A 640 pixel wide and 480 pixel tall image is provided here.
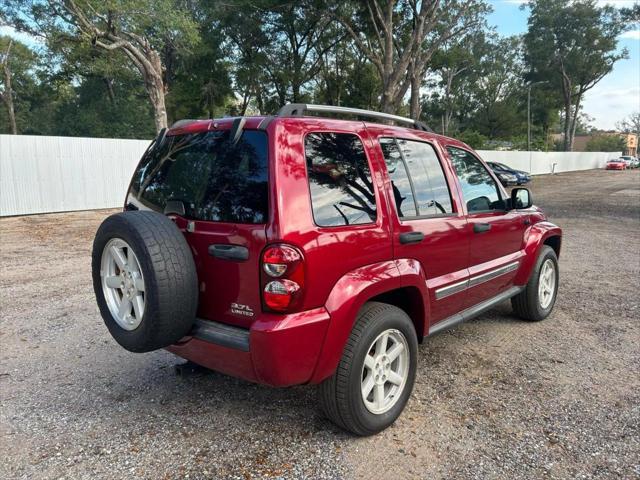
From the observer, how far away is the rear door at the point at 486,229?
12.1ft

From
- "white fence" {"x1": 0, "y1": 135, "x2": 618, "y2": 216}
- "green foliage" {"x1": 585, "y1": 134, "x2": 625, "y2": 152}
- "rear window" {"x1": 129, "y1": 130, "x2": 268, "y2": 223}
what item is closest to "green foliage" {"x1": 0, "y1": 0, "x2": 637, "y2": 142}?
"white fence" {"x1": 0, "y1": 135, "x2": 618, "y2": 216}

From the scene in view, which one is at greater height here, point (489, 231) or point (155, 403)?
point (489, 231)

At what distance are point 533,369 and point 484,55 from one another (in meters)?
56.5

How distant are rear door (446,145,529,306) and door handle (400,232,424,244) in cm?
71

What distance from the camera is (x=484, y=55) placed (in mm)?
53062

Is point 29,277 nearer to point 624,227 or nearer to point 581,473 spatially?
point 581,473

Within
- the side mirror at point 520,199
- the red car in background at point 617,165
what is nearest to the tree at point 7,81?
the side mirror at point 520,199

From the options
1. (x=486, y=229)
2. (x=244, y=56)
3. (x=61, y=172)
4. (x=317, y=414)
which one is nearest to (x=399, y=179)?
(x=486, y=229)

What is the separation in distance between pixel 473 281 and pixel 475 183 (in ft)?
2.74

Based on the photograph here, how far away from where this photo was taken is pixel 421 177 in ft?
10.8

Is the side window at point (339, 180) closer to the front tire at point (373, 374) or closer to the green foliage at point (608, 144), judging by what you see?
the front tire at point (373, 374)

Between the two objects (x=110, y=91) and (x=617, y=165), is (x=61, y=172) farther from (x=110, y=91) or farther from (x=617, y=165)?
(x=617, y=165)

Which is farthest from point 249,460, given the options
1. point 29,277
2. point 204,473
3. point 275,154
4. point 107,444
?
point 29,277

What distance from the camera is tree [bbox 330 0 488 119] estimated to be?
21.0 m
